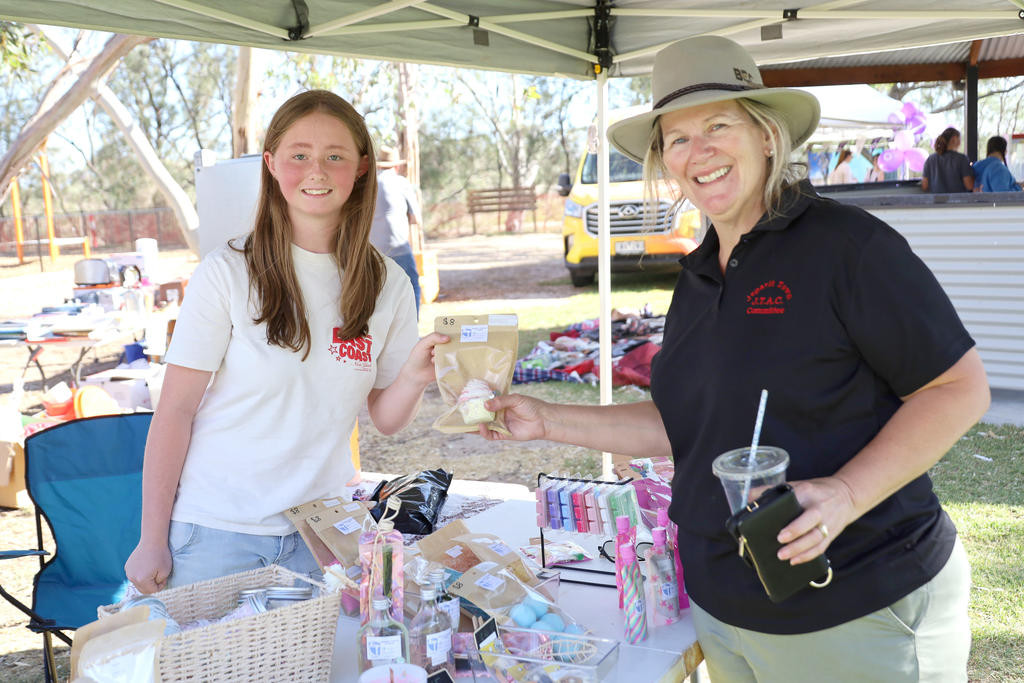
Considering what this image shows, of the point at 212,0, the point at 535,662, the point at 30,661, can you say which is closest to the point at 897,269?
the point at 535,662

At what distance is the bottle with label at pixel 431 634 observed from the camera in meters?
1.60

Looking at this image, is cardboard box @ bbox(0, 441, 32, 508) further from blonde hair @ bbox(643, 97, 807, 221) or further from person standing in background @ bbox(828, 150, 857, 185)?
person standing in background @ bbox(828, 150, 857, 185)

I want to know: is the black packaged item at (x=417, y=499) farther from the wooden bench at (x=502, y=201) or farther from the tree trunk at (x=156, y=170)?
the wooden bench at (x=502, y=201)

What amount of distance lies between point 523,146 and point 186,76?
46.2 ft

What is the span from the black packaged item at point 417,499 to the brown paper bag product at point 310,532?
16.1 inches

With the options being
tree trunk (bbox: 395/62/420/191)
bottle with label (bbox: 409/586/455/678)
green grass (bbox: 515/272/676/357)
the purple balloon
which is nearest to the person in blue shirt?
green grass (bbox: 515/272/676/357)

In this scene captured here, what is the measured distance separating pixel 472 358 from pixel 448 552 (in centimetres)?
46

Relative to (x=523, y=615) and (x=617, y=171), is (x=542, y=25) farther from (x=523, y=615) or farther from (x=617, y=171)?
(x=617, y=171)

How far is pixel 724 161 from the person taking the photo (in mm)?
1771

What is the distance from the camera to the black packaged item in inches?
97.4

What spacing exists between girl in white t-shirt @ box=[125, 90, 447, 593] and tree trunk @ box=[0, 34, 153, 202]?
5.58 meters

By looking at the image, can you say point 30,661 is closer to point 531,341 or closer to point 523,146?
point 531,341

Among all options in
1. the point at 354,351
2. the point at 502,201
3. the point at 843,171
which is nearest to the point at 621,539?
the point at 354,351

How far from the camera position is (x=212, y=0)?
2.70m
